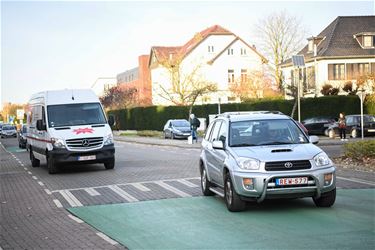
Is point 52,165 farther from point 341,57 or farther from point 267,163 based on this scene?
point 341,57

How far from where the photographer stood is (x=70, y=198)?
12789mm

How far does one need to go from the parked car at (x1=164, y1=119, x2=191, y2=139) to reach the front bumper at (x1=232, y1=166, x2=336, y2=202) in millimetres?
35277

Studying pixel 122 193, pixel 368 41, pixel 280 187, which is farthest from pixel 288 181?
pixel 368 41

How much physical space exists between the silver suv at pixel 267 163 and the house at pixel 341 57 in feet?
158

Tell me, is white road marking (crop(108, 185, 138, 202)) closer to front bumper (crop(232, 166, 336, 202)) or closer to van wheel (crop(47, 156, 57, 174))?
front bumper (crop(232, 166, 336, 202))

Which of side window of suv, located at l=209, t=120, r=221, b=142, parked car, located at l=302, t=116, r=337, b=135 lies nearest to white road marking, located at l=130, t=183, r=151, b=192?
side window of suv, located at l=209, t=120, r=221, b=142

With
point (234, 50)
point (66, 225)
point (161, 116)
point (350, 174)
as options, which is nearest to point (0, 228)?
point (66, 225)

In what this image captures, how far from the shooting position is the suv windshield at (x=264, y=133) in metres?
10.5

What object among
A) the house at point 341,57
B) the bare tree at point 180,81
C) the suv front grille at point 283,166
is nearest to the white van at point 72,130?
the suv front grille at point 283,166

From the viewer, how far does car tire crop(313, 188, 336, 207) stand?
31.9 ft

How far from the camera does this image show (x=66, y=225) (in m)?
9.52

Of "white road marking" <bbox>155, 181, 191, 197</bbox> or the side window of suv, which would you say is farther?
"white road marking" <bbox>155, 181, 191, 197</bbox>

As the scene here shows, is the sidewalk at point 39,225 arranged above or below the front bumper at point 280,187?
below

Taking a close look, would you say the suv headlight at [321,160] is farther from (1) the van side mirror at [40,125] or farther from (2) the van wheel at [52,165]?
(1) the van side mirror at [40,125]
